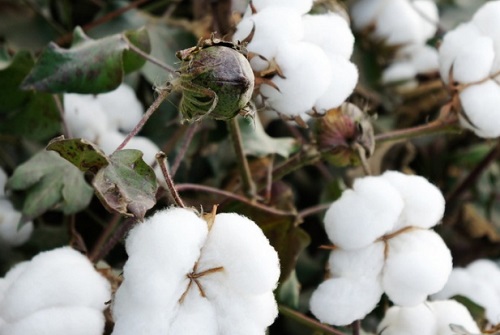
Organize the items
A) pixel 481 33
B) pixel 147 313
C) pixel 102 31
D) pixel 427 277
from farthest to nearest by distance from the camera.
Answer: pixel 102 31 → pixel 481 33 → pixel 427 277 → pixel 147 313

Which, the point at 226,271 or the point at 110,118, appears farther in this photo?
the point at 110,118

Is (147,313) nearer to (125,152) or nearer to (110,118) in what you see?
(125,152)

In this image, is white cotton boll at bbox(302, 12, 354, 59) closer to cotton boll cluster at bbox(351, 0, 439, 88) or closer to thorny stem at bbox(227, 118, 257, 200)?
thorny stem at bbox(227, 118, 257, 200)

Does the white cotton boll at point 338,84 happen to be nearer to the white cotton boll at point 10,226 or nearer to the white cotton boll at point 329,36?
the white cotton boll at point 329,36

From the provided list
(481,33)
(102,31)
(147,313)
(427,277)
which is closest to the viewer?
(147,313)

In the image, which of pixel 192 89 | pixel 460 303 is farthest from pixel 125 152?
pixel 460 303

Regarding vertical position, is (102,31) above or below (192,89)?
below
